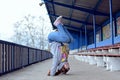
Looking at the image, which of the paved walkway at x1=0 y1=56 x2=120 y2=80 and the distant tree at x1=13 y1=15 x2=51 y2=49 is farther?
the distant tree at x1=13 y1=15 x2=51 y2=49

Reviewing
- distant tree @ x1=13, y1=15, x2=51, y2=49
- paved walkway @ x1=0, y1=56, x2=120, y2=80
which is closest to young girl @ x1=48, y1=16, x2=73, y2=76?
paved walkway @ x1=0, y1=56, x2=120, y2=80

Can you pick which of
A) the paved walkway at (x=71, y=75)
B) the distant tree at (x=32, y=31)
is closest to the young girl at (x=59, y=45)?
the paved walkway at (x=71, y=75)

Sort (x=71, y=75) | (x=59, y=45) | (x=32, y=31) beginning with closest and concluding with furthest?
(x=71, y=75) < (x=59, y=45) < (x=32, y=31)

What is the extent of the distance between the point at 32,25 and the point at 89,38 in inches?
583

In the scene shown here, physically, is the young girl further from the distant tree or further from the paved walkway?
the distant tree

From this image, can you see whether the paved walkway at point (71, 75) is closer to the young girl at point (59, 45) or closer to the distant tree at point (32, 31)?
the young girl at point (59, 45)

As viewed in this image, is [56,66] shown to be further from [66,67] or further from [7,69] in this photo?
[7,69]

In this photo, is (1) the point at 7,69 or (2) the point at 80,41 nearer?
(1) the point at 7,69

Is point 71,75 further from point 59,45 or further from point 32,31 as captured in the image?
point 32,31

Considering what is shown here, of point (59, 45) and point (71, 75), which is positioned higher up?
point (59, 45)

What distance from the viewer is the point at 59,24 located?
31.0 ft

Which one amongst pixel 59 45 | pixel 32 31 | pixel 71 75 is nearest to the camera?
pixel 71 75

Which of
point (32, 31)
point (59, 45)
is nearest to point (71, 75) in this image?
point (59, 45)

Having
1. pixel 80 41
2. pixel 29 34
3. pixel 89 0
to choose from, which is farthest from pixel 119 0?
pixel 29 34
